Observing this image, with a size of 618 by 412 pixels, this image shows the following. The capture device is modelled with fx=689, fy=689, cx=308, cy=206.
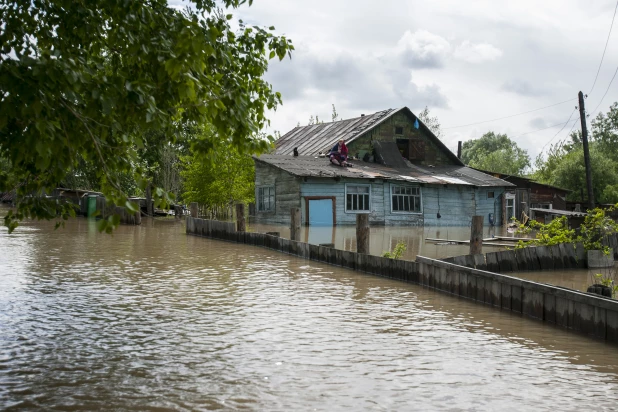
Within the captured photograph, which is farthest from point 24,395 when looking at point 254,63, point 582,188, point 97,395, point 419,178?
point 582,188

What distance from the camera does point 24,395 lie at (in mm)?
6828

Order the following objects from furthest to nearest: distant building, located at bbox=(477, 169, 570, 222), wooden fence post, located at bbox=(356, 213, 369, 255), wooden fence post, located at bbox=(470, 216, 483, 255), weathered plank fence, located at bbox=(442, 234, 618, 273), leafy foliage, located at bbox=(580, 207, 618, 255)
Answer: distant building, located at bbox=(477, 169, 570, 222) < leafy foliage, located at bbox=(580, 207, 618, 255) < wooden fence post, located at bbox=(356, 213, 369, 255) < wooden fence post, located at bbox=(470, 216, 483, 255) < weathered plank fence, located at bbox=(442, 234, 618, 273)

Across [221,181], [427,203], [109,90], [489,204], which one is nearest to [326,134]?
[221,181]

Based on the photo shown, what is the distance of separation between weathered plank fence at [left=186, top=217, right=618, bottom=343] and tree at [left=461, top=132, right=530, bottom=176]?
8054cm

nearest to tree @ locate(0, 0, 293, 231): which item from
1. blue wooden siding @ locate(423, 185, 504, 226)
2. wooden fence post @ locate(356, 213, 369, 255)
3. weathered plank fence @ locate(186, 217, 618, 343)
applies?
weathered plank fence @ locate(186, 217, 618, 343)

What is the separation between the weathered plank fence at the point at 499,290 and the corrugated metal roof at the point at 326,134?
21688 millimetres

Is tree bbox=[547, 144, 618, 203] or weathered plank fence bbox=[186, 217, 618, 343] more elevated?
tree bbox=[547, 144, 618, 203]

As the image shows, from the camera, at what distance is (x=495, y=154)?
98.6 meters

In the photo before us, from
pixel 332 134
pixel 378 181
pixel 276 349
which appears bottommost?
pixel 276 349

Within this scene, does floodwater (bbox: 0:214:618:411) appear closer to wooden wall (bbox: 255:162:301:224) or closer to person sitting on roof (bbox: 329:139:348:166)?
wooden wall (bbox: 255:162:301:224)

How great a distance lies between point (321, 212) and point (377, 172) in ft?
14.4

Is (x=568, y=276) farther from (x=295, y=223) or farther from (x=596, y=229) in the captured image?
(x=295, y=223)

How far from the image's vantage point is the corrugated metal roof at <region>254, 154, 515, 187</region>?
111 ft

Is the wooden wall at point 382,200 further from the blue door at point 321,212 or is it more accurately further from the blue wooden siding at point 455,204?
the blue door at point 321,212
